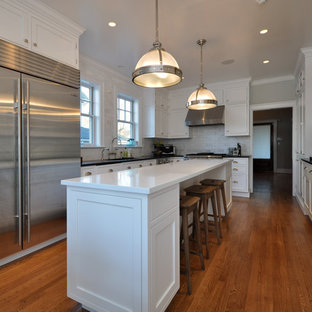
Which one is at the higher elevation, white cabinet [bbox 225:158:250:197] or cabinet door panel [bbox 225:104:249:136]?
cabinet door panel [bbox 225:104:249:136]

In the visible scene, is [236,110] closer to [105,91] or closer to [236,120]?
[236,120]

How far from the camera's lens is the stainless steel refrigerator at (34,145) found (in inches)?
81.0

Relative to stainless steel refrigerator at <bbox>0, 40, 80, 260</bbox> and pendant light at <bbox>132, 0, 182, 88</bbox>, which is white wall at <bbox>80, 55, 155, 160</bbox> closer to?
stainless steel refrigerator at <bbox>0, 40, 80, 260</bbox>

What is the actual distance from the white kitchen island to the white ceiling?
215 centimetres

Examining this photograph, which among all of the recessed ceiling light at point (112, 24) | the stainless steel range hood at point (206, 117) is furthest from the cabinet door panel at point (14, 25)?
the stainless steel range hood at point (206, 117)

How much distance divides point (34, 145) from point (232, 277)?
2.34 meters

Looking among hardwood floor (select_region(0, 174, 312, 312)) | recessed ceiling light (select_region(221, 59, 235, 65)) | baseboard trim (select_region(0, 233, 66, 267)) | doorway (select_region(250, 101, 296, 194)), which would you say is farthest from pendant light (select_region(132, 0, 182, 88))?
doorway (select_region(250, 101, 296, 194))

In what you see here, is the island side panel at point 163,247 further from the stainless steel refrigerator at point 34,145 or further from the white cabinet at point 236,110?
the white cabinet at point 236,110

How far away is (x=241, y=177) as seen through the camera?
4855 mm

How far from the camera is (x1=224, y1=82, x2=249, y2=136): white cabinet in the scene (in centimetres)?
505

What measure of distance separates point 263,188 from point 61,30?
5.87 m

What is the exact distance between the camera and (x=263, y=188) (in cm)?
593

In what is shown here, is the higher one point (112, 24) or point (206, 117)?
point (112, 24)

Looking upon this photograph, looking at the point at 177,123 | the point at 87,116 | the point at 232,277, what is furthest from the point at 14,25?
the point at 177,123
